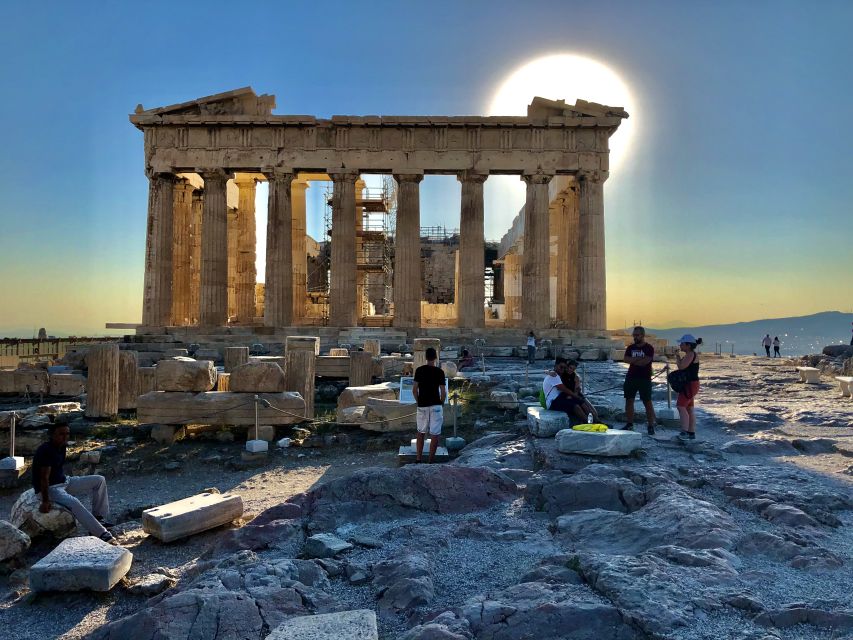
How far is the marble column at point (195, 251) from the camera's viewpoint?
31.1m

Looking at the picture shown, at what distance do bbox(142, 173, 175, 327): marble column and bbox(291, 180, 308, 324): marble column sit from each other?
560 centimetres

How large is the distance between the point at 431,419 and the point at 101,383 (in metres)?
8.51

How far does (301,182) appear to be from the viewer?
1212 inches

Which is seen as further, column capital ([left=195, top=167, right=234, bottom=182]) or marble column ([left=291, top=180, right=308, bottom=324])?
marble column ([left=291, top=180, right=308, bottom=324])

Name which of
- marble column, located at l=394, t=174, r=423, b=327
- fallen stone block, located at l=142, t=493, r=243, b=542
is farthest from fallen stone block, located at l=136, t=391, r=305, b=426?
marble column, located at l=394, t=174, r=423, b=327

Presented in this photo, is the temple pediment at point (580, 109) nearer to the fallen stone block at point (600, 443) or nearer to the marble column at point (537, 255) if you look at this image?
the marble column at point (537, 255)

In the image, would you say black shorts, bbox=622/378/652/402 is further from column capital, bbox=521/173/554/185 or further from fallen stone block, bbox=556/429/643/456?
column capital, bbox=521/173/554/185

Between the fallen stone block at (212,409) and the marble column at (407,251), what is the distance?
48.6 feet

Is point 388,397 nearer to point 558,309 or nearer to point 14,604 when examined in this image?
point 14,604

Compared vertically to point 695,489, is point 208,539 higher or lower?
lower

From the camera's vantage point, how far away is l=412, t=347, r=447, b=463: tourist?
8742 millimetres

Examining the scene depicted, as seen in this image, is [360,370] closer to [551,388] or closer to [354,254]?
[551,388]

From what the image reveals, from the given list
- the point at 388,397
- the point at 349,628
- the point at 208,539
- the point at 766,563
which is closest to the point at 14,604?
the point at 208,539

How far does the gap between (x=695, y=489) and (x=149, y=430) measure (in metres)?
10.3
